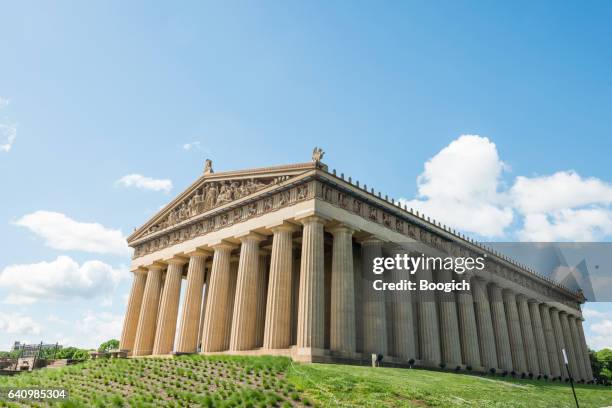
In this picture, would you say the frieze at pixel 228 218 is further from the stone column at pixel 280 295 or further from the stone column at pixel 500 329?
the stone column at pixel 500 329

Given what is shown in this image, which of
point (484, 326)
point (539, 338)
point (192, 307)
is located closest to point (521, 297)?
point (539, 338)

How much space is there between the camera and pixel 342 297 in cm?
3853

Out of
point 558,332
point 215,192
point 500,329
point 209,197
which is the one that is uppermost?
point 215,192

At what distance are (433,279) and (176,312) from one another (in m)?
29.5

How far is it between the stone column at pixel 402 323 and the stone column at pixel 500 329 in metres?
19.4

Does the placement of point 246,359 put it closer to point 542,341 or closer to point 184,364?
point 184,364

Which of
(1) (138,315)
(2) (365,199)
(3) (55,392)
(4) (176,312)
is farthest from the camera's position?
(1) (138,315)

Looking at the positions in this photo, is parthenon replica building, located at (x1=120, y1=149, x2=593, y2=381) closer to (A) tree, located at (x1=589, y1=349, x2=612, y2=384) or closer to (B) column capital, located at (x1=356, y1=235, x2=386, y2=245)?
(B) column capital, located at (x1=356, y1=235, x2=386, y2=245)

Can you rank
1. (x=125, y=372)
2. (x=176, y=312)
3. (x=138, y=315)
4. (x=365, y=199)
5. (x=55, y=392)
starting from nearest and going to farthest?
(x=55, y=392)
(x=125, y=372)
(x=365, y=199)
(x=176, y=312)
(x=138, y=315)

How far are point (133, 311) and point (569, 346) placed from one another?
70.3 m

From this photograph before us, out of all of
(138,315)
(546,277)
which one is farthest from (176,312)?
(546,277)

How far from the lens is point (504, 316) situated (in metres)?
61.2

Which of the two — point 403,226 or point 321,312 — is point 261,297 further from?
point 403,226

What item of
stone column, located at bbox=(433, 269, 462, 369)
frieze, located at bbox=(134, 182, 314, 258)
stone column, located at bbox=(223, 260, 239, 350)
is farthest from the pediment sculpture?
stone column, located at bbox=(433, 269, 462, 369)
